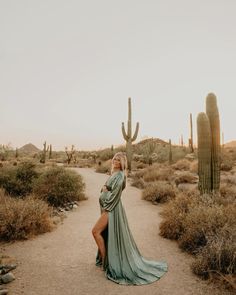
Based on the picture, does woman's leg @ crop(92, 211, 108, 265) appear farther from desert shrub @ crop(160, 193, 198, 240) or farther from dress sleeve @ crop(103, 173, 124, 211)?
desert shrub @ crop(160, 193, 198, 240)

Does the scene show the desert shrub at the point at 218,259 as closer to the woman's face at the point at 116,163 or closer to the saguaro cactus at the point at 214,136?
the woman's face at the point at 116,163

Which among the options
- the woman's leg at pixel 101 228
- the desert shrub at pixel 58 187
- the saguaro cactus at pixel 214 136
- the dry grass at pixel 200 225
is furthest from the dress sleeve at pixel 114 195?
the desert shrub at pixel 58 187

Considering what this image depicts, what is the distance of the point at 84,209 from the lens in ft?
33.4

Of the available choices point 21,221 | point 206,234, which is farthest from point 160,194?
point 21,221

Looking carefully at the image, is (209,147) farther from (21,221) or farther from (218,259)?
(21,221)

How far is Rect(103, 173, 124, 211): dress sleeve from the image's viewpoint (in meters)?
4.54

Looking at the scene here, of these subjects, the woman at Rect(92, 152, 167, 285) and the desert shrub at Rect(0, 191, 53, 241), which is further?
the desert shrub at Rect(0, 191, 53, 241)

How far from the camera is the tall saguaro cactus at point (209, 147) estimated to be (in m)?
9.34

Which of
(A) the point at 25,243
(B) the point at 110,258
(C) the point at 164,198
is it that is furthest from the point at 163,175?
(B) the point at 110,258

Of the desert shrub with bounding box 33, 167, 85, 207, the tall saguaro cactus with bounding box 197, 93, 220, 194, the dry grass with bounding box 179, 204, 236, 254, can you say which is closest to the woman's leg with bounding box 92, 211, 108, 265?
the dry grass with bounding box 179, 204, 236, 254

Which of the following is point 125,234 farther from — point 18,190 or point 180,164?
point 180,164

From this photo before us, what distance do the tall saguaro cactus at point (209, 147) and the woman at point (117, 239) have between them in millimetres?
5194

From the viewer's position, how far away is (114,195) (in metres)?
4.54

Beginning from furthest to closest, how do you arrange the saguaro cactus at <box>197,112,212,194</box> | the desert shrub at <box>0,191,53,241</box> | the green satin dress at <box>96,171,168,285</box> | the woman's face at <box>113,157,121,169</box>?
the saguaro cactus at <box>197,112,212,194</box>, the desert shrub at <box>0,191,53,241</box>, the woman's face at <box>113,157,121,169</box>, the green satin dress at <box>96,171,168,285</box>
